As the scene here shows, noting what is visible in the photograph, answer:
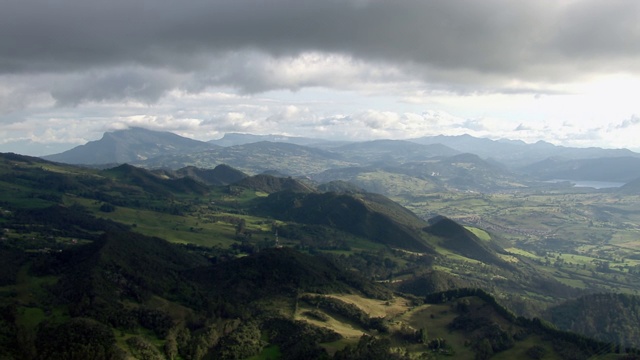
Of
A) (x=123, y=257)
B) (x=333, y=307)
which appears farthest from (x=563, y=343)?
(x=123, y=257)

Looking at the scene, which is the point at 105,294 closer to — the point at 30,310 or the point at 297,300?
the point at 30,310

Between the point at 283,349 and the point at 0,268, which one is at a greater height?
the point at 0,268

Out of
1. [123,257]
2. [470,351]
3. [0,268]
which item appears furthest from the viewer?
[123,257]

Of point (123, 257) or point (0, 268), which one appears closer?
point (0, 268)

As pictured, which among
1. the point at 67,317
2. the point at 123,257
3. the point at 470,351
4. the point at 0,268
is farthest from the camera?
the point at 123,257

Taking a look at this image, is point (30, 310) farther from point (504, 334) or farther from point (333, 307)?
point (504, 334)

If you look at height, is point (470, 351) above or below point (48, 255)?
below

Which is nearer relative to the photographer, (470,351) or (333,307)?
(470,351)

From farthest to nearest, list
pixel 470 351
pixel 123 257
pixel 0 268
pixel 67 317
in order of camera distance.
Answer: pixel 123 257, pixel 0 268, pixel 470 351, pixel 67 317

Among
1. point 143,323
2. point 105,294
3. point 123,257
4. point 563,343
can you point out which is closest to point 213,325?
point 143,323
